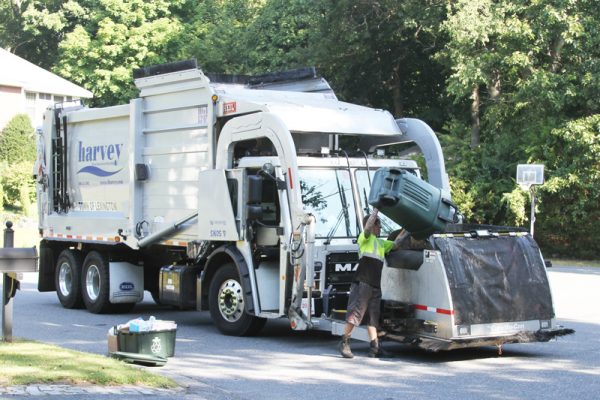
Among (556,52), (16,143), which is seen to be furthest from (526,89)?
(16,143)

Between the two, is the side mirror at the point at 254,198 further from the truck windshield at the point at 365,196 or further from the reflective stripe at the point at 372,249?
the reflective stripe at the point at 372,249

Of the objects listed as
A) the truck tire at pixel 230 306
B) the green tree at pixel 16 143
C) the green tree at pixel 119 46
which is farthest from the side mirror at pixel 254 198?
the green tree at pixel 119 46

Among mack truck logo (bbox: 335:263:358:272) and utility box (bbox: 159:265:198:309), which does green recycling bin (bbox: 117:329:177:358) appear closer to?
mack truck logo (bbox: 335:263:358:272)

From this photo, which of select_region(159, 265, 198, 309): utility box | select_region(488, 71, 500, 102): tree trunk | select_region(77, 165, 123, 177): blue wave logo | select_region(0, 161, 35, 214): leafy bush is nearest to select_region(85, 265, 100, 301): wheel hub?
select_region(77, 165, 123, 177): blue wave logo

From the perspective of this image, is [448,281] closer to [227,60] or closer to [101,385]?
[101,385]

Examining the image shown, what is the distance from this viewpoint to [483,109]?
3844cm

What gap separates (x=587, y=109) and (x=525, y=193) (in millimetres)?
3414

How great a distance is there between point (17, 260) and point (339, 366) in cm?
362

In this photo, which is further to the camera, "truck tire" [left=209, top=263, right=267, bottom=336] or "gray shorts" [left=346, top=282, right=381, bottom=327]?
"truck tire" [left=209, top=263, right=267, bottom=336]

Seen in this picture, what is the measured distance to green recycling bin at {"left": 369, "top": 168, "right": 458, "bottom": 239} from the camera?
35.4ft

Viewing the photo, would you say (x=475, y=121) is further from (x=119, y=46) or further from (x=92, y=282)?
(x=119, y=46)

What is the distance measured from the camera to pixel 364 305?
11031mm

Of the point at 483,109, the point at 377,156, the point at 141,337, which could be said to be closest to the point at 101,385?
the point at 141,337

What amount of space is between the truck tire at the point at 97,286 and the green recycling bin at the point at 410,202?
6164 millimetres
